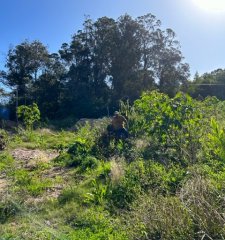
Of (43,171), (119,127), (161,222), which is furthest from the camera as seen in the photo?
(119,127)

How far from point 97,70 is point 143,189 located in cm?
2288

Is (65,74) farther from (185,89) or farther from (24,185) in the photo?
(24,185)

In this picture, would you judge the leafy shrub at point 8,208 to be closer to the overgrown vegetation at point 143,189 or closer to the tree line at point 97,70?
the overgrown vegetation at point 143,189

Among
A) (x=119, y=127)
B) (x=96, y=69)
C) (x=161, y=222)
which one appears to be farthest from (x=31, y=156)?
(x=96, y=69)

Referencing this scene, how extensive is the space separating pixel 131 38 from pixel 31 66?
7.84m

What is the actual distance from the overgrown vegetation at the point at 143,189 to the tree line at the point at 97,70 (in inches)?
726

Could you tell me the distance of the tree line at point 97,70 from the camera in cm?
2594

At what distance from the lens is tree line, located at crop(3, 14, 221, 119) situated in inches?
1021

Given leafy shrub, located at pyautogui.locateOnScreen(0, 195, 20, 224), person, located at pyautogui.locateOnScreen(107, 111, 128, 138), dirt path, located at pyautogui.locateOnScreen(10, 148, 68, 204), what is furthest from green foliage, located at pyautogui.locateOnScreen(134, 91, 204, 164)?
person, located at pyautogui.locateOnScreen(107, 111, 128, 138)

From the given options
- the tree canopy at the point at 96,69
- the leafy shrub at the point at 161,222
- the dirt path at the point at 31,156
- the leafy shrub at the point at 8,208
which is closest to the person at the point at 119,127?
the dirt path at the point at 31,156

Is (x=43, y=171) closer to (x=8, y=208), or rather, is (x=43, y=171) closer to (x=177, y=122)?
(x=8, y=208)

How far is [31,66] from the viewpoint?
2658 centimetres

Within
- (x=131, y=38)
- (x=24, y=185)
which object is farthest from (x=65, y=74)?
(x=24, y=185)

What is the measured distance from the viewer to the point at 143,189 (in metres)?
4.66
